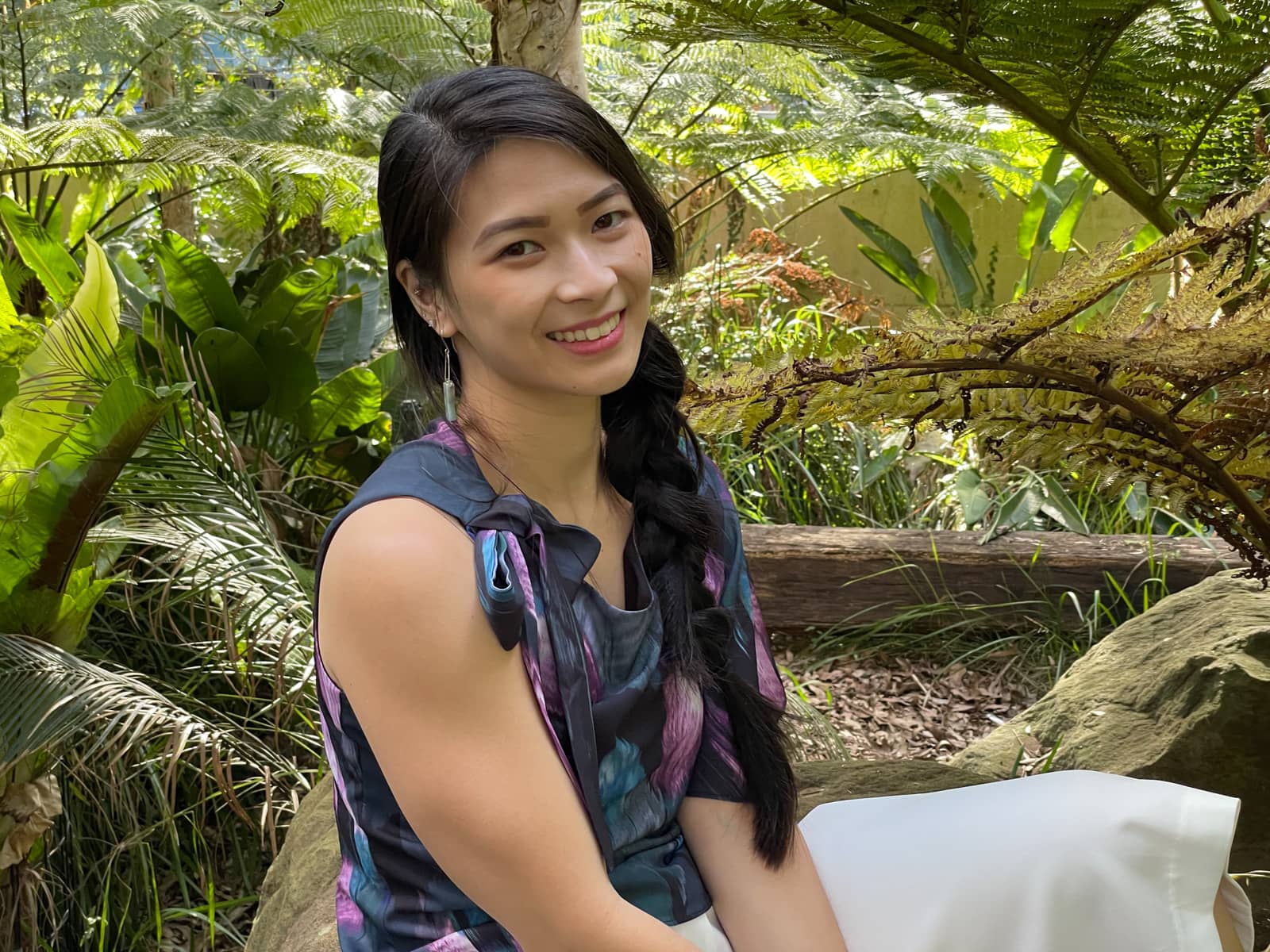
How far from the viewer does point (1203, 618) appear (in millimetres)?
2578

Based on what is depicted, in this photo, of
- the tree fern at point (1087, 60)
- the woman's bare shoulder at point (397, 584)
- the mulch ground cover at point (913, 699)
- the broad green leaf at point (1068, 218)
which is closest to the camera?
the woman's bare shoulder at point (397, 584)

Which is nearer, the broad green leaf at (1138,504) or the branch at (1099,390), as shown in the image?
the branch at (1099,390)

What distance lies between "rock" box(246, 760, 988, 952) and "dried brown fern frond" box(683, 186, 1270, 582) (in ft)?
2.41

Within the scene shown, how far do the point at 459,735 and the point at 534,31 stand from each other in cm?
153

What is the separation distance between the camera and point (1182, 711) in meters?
2.37

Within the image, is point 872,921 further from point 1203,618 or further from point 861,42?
point 1203,618

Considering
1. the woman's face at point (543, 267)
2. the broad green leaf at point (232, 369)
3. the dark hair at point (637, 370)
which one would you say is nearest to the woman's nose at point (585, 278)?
the woman's face at point (543, 267)

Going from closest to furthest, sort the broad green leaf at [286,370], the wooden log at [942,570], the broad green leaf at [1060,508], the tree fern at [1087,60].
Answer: the tree fern at [1087,60] → the broad green leaf at [286,370] → the wooden log at [942,570] → the broad green leaf at [1060,508]

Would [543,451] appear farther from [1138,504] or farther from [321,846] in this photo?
[1138,504]

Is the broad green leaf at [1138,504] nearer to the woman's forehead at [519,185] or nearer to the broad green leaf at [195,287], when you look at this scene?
the broad green leaf at [195,287]

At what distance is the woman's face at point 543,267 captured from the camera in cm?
127

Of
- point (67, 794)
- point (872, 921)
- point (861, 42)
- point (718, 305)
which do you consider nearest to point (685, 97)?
point (718, 305)

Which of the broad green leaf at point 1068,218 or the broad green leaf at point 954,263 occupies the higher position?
the broad green leaf at point 1068,218

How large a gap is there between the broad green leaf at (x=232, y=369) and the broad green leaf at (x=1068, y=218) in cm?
300
